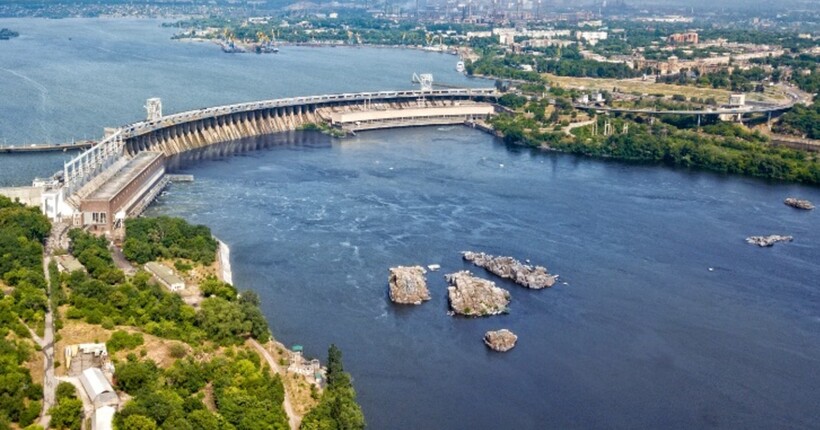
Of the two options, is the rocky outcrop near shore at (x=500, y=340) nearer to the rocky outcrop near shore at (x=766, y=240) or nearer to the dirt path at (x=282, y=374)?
the dirt path at (x=282, y=374)

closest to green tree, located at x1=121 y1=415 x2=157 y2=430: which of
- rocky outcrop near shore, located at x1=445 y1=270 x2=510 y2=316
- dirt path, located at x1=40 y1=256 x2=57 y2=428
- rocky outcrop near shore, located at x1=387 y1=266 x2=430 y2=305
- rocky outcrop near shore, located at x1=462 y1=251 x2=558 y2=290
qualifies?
dirt path, located at x1=40 y1=256 x2=57 y2=428

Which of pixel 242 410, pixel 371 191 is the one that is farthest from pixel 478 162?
pixel 242 410

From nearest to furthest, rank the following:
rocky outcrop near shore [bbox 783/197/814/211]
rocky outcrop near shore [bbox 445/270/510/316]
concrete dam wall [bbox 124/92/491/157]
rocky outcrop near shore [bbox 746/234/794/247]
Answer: rocky outcrop near shore [bbox 445/270/510/316] < rocky outcrop near shore [bbox 746/234/794/247] < rocky outcrop near shore [bbox 783/197/814/211] < concrete dam wall [bbox 124/92/491/157]

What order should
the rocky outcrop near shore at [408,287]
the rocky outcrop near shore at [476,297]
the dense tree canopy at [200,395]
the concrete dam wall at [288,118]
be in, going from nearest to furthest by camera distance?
the dense tree canopy at [200,395] < the rocky outcrop near shore at [476,297] < the rocky outcrop near shore at [408,287] < the concrete dam wall at [288,118]

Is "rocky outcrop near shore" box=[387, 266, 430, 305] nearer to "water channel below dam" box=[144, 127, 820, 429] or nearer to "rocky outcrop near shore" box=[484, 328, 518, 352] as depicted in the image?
"water channel below dam" box=[144, 127, 820, 429]

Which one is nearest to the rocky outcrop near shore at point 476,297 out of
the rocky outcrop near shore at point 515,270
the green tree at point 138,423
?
the rocky outcrop near shore at point 515,270

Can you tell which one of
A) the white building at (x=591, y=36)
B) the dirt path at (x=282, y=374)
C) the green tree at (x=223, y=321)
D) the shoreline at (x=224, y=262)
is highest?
the white building at (x=591, y=36)

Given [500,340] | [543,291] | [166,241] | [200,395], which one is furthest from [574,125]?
[200,395]
